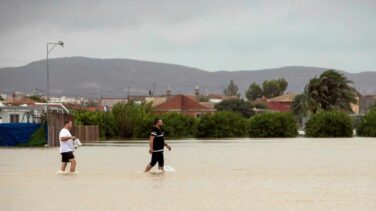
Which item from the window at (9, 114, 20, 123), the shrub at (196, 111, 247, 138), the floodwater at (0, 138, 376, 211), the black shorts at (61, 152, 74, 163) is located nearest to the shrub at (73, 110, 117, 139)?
the window at (9, 114, 20, 123)

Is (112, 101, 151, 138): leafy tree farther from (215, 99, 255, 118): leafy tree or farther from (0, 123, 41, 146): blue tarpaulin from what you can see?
(215, 99, 255, 118): leafy tree

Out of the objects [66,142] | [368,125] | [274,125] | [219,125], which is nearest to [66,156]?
[66,142]

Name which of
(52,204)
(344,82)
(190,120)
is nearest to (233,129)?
(190,120)

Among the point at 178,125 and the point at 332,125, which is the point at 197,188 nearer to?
the point at 178,125

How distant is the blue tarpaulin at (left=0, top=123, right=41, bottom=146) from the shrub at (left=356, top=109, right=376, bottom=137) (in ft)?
140

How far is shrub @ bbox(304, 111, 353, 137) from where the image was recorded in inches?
3484

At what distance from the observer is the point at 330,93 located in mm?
116875

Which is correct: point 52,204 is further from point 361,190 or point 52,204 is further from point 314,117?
point 314,117

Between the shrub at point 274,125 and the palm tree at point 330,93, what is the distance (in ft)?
82.7

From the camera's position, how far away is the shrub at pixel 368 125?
89.9m

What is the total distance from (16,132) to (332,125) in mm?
39857

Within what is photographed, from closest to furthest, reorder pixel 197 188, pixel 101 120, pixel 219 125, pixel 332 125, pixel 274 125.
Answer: pixel 197 188 → pixel 101 120 → pixel 332 125 → pixel 274 125 → pixel 219 125

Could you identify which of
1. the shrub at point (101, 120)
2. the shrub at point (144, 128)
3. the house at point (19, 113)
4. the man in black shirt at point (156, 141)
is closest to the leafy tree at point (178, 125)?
the shrub at point (144, 128)

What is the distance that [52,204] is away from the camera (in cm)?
1759
